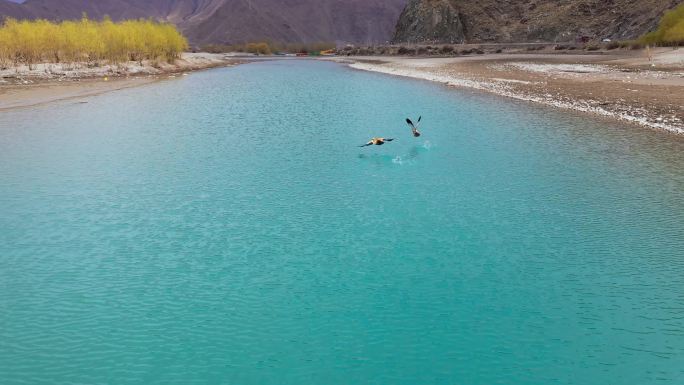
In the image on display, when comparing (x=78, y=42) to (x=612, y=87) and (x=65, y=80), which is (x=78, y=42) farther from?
(x=612, y=87)

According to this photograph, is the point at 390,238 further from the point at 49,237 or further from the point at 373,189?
the point at 49,237

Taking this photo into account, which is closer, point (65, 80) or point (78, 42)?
point (65, 80)

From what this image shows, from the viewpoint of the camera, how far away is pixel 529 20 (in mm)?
167750

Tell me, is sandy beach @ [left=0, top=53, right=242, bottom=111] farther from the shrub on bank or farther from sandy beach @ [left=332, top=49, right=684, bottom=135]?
sandy beach @ [left=332, top=49, right=684, bottom=135]

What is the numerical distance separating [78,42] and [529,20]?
423 feet

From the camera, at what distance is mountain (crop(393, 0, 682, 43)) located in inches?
5138

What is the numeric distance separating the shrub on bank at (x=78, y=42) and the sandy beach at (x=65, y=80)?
301 cm

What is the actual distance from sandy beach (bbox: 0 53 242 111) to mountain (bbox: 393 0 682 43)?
92.3 metres

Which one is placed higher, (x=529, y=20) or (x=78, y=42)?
(x=529, y=20)

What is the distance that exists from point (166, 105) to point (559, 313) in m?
41.6

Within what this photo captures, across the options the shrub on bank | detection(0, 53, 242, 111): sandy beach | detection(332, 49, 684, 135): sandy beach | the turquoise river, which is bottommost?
the turquoise river

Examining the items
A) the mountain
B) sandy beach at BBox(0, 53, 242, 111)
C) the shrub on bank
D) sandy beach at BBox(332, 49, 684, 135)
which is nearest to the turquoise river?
sandy beach at BBox(332, 49, 684, 135)

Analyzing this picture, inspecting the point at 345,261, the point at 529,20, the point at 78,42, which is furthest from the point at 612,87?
the point at 529,20

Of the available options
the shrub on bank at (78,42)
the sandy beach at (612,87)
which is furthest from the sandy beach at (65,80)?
the sandy beach at (612,87)
